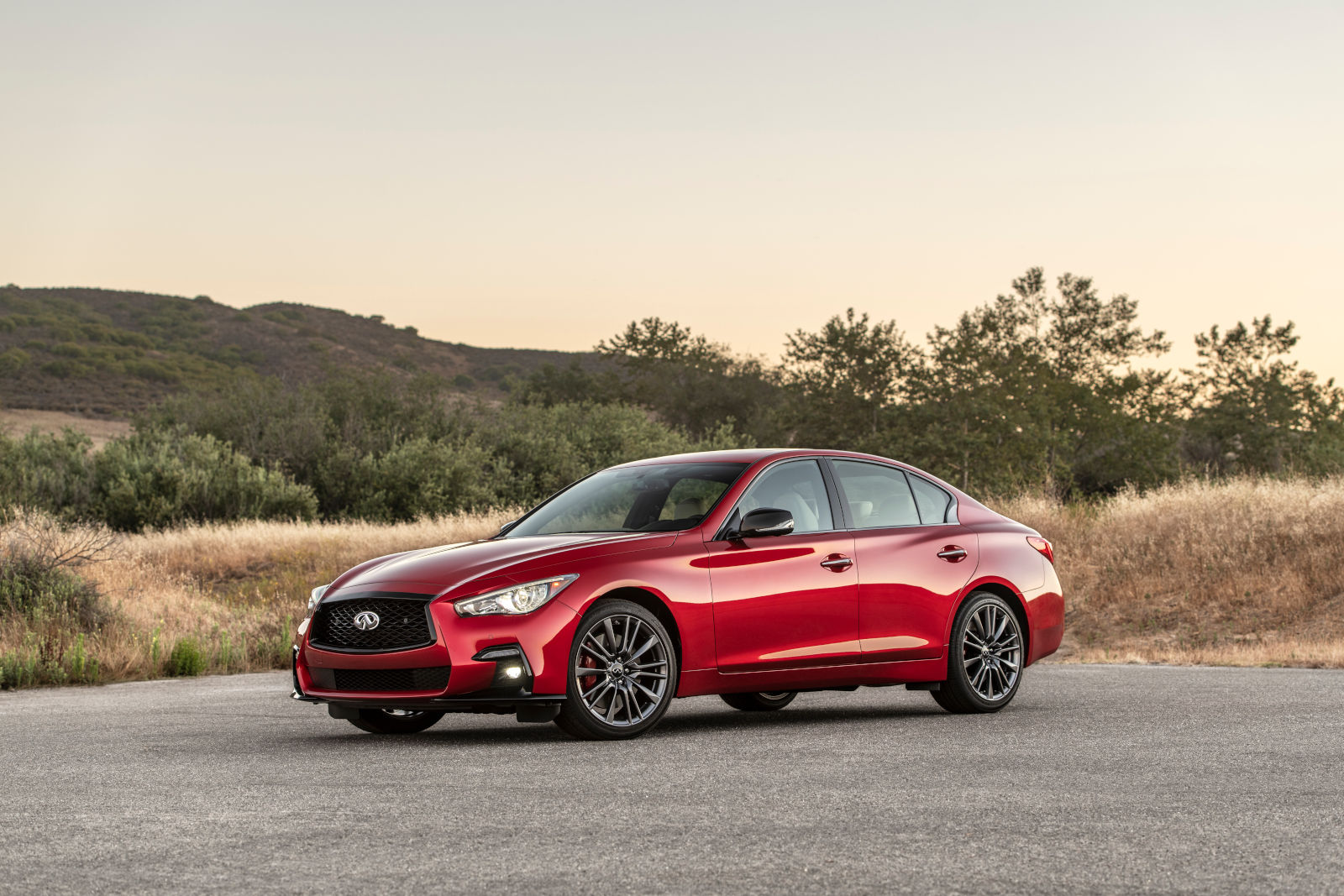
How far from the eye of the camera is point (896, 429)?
68500 millimetres

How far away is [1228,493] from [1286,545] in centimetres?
228

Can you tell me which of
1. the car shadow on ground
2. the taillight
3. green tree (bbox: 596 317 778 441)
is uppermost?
green tree (bbox: 596 317 778 441)

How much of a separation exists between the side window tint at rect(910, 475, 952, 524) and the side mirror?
162 centimetres

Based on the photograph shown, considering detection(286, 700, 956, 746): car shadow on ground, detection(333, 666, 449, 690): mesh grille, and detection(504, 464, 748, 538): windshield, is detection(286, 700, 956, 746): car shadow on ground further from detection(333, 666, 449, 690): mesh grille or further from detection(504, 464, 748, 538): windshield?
detection(504, 464, 748, 538): windshield

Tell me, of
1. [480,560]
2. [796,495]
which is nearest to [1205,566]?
[796,495]

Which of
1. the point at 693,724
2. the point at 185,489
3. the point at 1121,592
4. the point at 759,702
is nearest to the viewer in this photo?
the point at 693,724

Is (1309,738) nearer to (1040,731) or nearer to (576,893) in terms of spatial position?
(1040,731)

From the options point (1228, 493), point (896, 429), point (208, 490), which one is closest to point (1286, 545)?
point (1228, 493)

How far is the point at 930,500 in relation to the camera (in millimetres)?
10531

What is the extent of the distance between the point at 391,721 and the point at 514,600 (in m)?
1.79

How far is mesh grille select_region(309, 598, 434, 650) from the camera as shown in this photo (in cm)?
840

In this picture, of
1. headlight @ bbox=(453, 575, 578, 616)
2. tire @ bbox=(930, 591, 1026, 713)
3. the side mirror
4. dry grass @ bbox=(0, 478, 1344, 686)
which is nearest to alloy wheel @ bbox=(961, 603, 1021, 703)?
tire @ bbox=(930, 591, 1026, 713)

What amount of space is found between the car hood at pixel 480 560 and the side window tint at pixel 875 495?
157 cm

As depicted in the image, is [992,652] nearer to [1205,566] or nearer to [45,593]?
[45,593]
